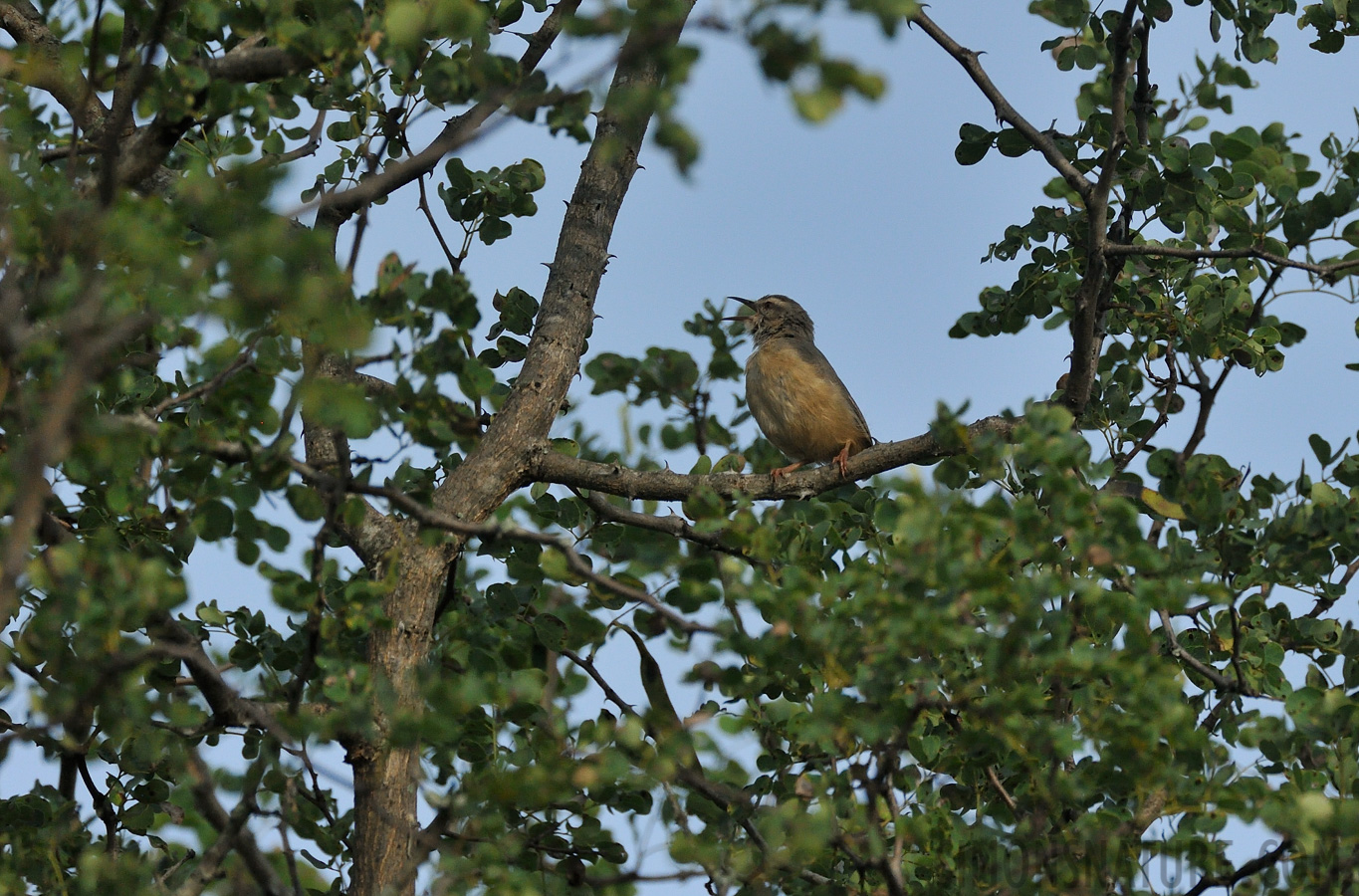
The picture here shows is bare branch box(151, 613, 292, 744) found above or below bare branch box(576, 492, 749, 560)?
below

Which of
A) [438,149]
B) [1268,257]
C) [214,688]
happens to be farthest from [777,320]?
[438,149]

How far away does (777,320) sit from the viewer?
9242 millimetres

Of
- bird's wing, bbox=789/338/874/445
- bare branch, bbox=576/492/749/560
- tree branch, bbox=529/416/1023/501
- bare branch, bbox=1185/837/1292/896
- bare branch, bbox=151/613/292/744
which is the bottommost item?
bare branch, bbox=1185/837/1292/896

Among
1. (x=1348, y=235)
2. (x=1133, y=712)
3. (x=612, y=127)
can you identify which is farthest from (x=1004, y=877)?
(x=612, y=127)

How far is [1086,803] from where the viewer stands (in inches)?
177

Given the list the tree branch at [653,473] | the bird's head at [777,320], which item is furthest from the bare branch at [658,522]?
the bird's head at [777,320]

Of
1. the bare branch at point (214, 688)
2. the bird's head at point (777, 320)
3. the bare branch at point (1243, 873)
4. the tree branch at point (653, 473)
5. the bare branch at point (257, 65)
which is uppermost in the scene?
the bird's head at point (777, 320)

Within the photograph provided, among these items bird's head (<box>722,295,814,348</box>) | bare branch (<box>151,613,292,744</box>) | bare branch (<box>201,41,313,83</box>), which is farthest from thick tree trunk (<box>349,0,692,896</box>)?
bird's head (<box>722,295,814,348</box>)

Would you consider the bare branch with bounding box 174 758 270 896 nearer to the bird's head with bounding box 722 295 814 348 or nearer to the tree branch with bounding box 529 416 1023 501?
the tree branch with bounding box 529 416 1023 501

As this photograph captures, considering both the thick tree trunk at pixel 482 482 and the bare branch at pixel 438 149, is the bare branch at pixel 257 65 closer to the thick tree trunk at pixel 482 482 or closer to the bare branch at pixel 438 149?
the bare branch at pixel 438 149

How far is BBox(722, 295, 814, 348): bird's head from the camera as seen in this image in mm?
9148

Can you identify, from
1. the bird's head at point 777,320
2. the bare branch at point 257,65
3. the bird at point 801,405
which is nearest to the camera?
the bare branch at point 257,65

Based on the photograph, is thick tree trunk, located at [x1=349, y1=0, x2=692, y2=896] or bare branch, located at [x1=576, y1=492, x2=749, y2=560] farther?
thick tree trunk, located at [x1=349, y1=0, x2=692, y2=896]

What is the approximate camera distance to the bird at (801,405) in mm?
7879
